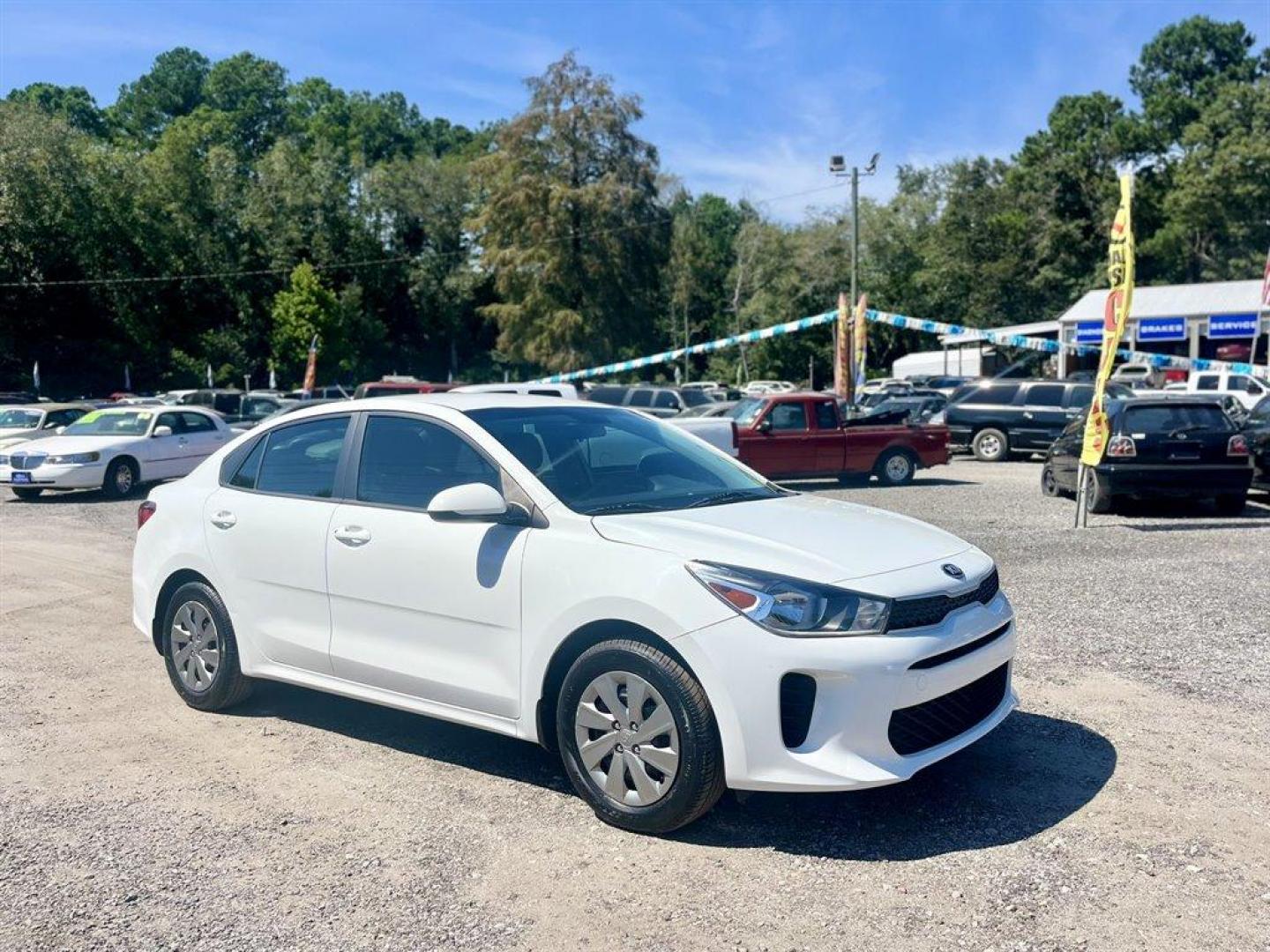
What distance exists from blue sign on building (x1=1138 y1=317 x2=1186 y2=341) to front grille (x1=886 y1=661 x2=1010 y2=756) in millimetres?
47099

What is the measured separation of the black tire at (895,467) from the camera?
19203 mm

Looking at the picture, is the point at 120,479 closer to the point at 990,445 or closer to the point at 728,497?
the point at 728,497

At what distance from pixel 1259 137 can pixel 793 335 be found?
87.5 ft

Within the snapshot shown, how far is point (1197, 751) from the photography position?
5207mm

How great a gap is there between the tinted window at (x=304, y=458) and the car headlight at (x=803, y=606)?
234cm

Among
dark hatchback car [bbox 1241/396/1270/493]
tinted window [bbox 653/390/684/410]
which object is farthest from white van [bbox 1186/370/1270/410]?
dark hatchback car [bbox 1241/396/1270/493]

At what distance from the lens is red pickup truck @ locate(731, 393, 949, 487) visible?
18202 millimetres

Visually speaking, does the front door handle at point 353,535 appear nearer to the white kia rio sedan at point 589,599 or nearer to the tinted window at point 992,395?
the white kia rio sedan at point 589,599

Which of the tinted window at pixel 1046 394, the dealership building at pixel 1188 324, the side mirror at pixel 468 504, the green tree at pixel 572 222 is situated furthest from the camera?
the green tree at pixel 572 222

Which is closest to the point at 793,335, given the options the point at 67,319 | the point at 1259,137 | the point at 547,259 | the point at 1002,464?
the point at 547,259

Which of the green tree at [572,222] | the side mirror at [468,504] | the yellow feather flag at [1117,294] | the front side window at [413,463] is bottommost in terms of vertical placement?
the side mirror at [468,504]

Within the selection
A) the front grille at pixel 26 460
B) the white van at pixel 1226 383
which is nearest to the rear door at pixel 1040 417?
the white van at pixel 1226 383

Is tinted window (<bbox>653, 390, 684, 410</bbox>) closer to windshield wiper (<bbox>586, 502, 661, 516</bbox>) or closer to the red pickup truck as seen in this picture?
the red pickup truck

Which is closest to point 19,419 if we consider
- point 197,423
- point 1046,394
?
point 197,423
